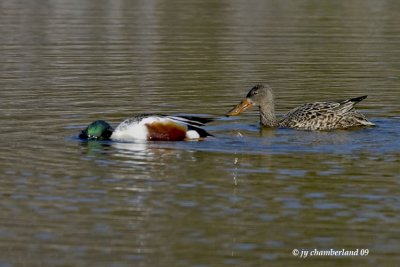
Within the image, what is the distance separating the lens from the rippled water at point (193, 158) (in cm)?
871

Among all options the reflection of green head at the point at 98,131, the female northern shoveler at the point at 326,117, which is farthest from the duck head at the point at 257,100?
the reflection of green head at the point at 98,131

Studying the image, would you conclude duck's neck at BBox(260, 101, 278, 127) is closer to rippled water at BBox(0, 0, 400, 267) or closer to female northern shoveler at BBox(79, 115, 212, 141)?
rippled water at BBox(0, 0, 400, 267)

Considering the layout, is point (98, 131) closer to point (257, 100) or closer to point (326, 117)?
point (257, 100)

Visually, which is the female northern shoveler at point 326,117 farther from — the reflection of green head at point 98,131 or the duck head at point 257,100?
the reflection of green head at point 98,131

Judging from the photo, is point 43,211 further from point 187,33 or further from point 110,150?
point 187,33

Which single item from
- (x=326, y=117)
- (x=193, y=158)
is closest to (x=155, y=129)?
(x=193, y=158)

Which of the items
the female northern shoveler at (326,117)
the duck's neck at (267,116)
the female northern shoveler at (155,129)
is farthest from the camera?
the duck's neck at (267,116)

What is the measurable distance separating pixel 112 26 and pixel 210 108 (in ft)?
36.4

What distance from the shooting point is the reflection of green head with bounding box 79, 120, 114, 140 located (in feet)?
42.4

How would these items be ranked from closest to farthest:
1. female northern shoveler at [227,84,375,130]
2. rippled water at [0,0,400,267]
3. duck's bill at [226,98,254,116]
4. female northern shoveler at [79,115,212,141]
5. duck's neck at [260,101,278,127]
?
rippled water at [0,0,400,267]
female northern shoveler at [79,115,212,141]
female northern shoveler at [227,84,375,130]
duck's neck at [260,101,278,127]
duck's bill at [226,98,254,116]

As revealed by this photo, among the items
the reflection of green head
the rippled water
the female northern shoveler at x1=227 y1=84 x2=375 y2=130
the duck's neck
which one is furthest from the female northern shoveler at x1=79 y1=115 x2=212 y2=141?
the duck's neck

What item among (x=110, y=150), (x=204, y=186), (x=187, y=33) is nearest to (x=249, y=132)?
(x=110, y=150)

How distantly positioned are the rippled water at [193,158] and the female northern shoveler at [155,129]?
14cm

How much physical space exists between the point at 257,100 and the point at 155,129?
222cm
